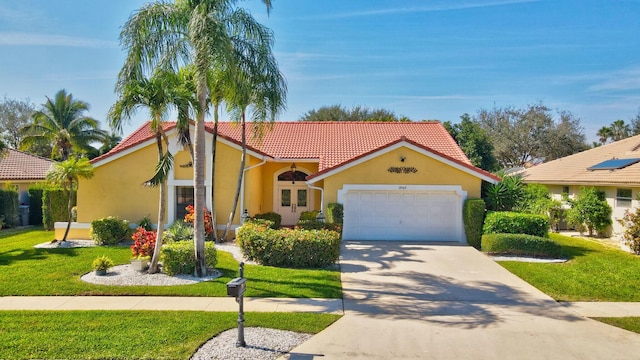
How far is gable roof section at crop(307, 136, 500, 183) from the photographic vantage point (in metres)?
16.4

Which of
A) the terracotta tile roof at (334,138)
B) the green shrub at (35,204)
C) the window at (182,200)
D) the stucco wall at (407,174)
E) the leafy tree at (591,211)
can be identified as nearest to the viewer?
the stucco wall at (407,174)

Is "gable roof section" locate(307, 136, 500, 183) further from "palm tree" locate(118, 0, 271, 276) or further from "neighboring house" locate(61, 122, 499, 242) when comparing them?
"palm tree" locate(118, 0, 271, 276)

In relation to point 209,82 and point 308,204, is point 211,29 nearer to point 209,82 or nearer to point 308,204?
point 209,82

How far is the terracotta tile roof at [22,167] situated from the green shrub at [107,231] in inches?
472

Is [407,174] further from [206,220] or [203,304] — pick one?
[203,304]

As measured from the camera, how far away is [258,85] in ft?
41.5

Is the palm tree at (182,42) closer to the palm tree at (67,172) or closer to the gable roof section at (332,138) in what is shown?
the palm tree at (67,172)

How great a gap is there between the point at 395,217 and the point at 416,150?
2.86 metres

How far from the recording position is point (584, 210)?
19828mm

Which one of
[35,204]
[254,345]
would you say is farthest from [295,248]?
[35,204]

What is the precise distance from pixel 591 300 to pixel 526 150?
40.6 m

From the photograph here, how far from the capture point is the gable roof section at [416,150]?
16.4 m

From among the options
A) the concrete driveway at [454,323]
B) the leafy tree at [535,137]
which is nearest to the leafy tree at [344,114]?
the leafy tree at [535,137]

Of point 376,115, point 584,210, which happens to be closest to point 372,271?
point 584,210
